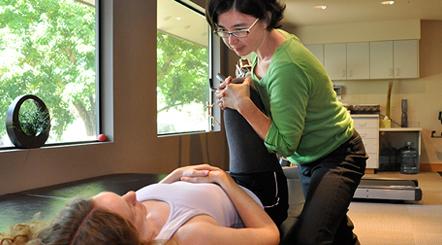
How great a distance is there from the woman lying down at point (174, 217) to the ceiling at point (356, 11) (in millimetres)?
4406

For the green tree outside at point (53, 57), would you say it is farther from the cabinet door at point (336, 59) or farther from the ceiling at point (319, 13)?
the cabinet door at point (336, 59)

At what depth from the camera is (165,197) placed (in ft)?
4.14

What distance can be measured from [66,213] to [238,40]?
2.96 feet

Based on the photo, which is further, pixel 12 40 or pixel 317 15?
pixel 317 15

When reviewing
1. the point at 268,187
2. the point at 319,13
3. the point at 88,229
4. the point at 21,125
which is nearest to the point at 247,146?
the point at 268,187

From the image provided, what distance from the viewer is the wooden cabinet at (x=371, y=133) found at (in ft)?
20.6

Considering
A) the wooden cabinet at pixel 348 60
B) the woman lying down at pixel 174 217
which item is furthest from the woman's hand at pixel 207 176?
the wooden cabinet at pixel 348 60

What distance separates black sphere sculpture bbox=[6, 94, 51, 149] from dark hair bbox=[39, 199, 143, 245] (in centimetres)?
134

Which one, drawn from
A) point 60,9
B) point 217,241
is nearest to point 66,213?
point 217,241

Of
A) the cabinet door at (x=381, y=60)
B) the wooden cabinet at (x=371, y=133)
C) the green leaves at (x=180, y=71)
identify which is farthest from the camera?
the cabinet door at (x=381, y=60)

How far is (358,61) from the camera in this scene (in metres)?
6.71

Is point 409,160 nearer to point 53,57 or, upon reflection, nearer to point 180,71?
point 180,71

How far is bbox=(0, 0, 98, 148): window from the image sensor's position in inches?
88.1

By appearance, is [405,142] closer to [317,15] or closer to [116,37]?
[317,15]
